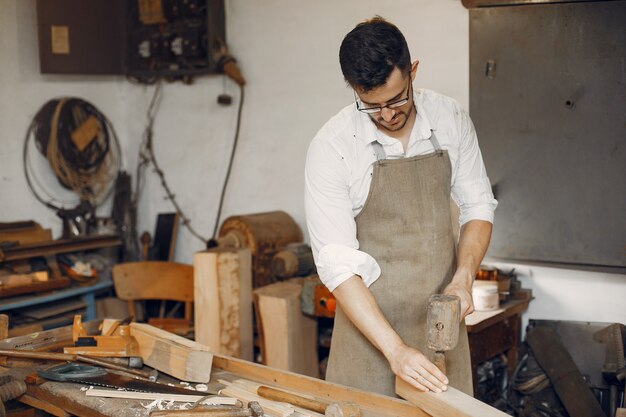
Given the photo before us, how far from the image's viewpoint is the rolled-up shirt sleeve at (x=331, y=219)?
2537 mm

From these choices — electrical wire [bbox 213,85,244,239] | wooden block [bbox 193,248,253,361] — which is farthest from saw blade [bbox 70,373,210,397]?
electrical wire [bbox 213,85,244,239]

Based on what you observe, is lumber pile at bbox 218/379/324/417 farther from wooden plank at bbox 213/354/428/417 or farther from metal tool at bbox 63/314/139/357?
metal tool at bbox 63/314/139/357

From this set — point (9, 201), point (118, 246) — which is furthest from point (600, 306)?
point (9, 201)

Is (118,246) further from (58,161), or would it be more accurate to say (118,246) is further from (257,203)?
(257,203)

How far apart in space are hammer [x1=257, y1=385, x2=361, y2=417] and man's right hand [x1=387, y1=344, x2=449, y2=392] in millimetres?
178

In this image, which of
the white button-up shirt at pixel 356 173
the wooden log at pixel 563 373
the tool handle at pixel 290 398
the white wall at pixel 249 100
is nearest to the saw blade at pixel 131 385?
the tool handle at pixel 290 398

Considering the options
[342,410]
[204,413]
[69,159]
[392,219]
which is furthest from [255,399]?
[69,159]

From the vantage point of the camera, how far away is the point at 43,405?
2.74m

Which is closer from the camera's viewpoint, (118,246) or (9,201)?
(9,201)

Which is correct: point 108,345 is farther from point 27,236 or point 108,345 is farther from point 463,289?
point 27,236

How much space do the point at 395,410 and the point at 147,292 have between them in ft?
10.6

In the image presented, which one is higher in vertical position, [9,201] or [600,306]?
[9,201]

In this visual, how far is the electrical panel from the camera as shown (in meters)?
5.46

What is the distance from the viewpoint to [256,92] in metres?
5.39
